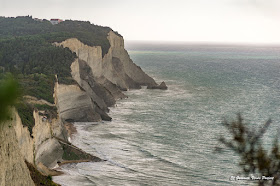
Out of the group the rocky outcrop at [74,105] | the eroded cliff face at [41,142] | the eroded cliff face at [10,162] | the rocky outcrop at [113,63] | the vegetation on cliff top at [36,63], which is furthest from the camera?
the rocky outcrop at [113,63]

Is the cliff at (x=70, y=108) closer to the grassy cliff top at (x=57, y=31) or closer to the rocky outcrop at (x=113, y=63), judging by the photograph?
the rocky outcrop at (x=113, y=63)

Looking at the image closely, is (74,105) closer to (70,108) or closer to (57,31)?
(70,108)

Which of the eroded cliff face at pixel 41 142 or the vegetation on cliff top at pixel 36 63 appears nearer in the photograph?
the eroded cliff face at pixel 41 142

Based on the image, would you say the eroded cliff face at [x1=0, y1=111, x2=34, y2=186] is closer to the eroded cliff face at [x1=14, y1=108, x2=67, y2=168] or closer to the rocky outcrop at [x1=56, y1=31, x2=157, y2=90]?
the eroded cliff face at [x1=14, y1=108, x2=67, y2=168]

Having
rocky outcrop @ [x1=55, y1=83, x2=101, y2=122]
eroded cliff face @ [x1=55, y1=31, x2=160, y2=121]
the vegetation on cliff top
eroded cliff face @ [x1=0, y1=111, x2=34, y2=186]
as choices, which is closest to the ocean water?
rocky outcrop @ [x1=55, y1=83, x2=101, y2=122]

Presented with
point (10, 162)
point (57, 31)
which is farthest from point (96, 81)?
point (10, 162)

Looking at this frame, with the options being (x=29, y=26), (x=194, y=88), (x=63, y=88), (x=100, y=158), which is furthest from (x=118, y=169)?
(x=29, y=26)

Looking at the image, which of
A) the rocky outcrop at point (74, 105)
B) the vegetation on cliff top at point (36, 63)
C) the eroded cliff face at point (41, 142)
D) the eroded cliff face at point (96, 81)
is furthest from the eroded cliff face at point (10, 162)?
the rocky outcrop at point (74, 105)

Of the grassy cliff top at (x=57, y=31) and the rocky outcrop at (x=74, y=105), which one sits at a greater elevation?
the grassy cliff top at (x=57, y=31)

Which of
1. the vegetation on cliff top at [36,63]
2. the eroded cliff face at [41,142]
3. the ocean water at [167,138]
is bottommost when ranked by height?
the ocean water at [167,138]
